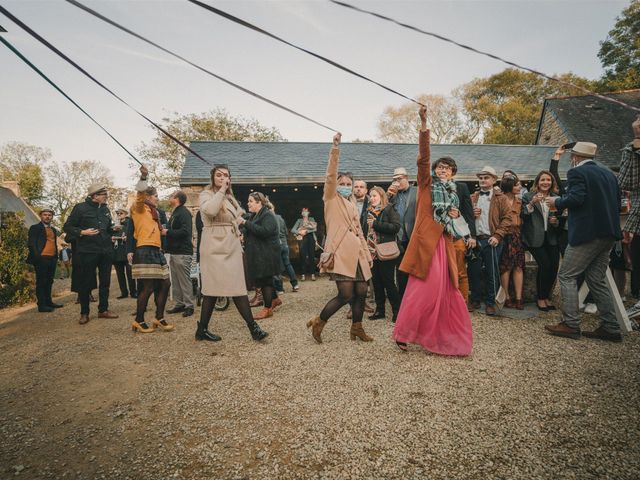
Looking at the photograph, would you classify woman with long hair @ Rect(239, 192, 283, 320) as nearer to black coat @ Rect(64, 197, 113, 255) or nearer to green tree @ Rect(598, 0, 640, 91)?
black coat @ Rect(64, 197, 113, 255)

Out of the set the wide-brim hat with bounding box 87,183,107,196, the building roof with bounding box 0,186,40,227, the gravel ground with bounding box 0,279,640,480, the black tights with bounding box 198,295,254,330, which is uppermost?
the building roof with bounding box 0,186,40,227

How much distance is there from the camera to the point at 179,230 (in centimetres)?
492

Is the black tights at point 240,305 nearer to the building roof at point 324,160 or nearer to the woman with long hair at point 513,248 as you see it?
the woman with long hair at point 513,248

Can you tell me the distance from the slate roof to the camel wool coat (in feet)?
56.4

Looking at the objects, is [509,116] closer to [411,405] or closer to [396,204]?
[396,204]

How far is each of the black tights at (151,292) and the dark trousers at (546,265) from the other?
210 inches

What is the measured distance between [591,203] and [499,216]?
53.6 inches

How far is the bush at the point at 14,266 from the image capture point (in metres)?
7.19

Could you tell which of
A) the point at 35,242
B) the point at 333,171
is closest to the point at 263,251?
the point at 333,171

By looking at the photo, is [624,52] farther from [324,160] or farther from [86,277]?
[86,277]

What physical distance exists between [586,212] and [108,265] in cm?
710

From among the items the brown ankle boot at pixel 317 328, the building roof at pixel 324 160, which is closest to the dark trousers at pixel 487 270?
the brown ankle boot at pixel 317 328

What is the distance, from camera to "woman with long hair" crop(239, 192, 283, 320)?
4.85 m

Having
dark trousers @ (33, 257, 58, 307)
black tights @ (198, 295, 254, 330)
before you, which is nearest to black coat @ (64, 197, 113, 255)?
dark trousers @ (33, 257, 58, 307)
